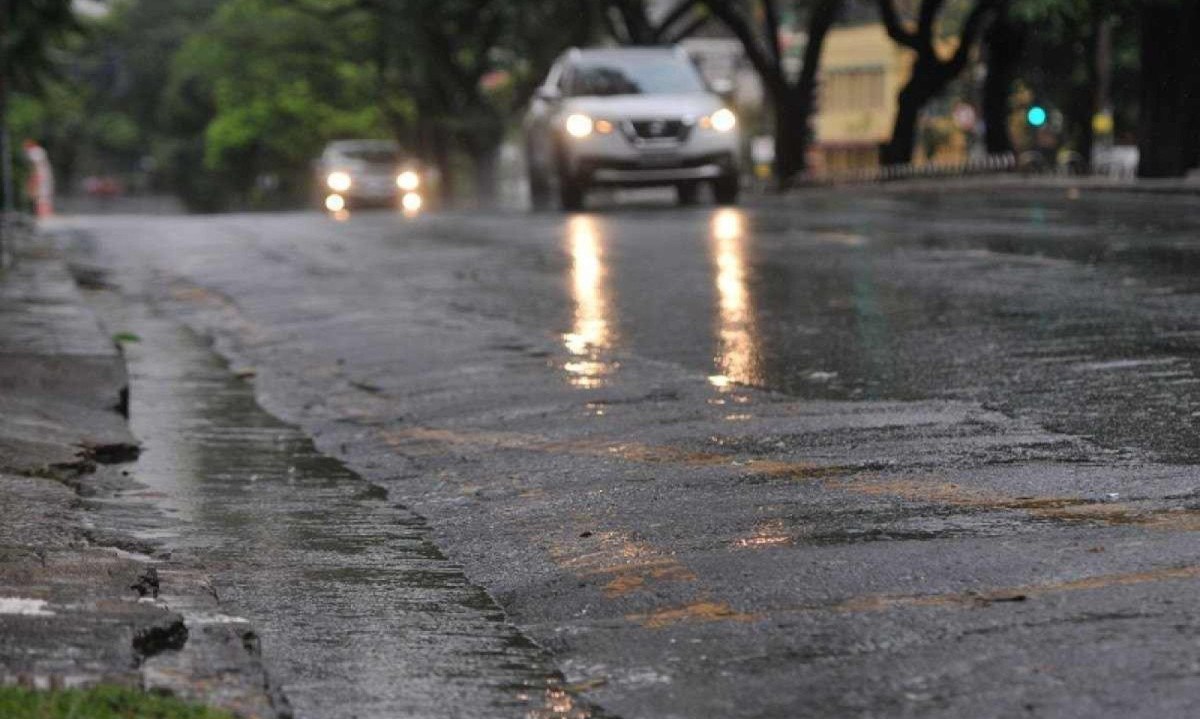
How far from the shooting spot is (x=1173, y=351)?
1003 centimetres

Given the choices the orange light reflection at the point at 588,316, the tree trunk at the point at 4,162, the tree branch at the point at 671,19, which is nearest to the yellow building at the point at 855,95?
the tree branch at the point at 671,19

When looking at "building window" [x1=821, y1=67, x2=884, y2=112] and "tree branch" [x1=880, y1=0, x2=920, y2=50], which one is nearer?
"tree branch" [x1=880, y1=0, x2=920, y2=50]

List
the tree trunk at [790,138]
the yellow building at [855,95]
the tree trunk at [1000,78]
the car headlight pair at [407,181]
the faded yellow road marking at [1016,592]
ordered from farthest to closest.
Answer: the yellow building at [855,95] < the car headlight pair at [407,181] < the tree trunk at [790,138] < the tree trunk at [1000,78] < the faded yellow road marking at [1016,592]

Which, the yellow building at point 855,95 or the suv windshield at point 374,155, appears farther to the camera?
the yellow building at point 855,95

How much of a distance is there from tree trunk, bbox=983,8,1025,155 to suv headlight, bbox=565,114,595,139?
40.3 ft

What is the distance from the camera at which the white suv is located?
27.6m

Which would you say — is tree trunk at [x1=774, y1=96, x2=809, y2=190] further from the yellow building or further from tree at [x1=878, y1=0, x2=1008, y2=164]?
the yellow building

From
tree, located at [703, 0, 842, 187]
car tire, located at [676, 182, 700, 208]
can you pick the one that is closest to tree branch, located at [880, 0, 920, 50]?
tree, located at [703, 0, 842, 187]

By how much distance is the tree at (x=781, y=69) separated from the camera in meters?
41.8

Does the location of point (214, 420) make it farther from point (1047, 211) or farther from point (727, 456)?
point (1047, 211)

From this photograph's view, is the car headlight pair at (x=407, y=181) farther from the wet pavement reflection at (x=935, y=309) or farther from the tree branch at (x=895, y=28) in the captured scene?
the wet pavement reflection at (x=935, y=309)

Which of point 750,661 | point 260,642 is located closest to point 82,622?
A: point 260,642

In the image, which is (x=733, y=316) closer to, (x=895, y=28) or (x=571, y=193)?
(x=571, y=193)

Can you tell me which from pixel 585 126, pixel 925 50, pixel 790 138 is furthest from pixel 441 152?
pixel 585 126
